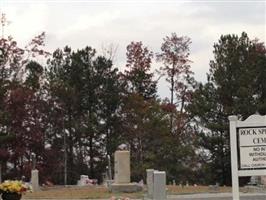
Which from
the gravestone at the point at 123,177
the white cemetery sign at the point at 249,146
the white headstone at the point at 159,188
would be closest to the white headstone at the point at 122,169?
the gravestone at the point at 123,177

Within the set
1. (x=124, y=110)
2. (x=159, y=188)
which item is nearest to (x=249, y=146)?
(x=159, y=188)

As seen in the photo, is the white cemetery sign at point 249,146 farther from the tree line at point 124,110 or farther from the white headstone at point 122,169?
the tree line at point 124,110

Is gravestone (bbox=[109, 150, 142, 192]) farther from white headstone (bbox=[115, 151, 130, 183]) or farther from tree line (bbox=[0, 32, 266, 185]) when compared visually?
tree line (bbox=[0, 32, 266, 185])

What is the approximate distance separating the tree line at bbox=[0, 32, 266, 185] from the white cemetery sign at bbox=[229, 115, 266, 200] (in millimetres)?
36628

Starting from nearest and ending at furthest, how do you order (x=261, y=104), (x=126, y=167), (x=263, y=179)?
(x=126, y=167) < (x=263, y=179) < (x=261, y=104)

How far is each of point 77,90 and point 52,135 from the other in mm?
4633

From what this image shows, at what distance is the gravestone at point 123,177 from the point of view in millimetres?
27422

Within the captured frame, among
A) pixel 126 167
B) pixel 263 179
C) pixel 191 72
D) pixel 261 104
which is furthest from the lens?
pixel 191 72

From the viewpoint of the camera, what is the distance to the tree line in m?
49.2

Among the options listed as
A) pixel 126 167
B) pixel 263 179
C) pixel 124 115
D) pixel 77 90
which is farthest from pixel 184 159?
pixel 126 167

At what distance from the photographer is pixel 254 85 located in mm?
50250

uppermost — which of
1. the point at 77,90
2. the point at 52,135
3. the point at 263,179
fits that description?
the point at 77,90

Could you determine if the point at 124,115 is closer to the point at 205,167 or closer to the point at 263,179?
the point at 205,167

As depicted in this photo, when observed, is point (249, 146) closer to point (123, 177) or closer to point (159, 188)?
point (159, 188)
